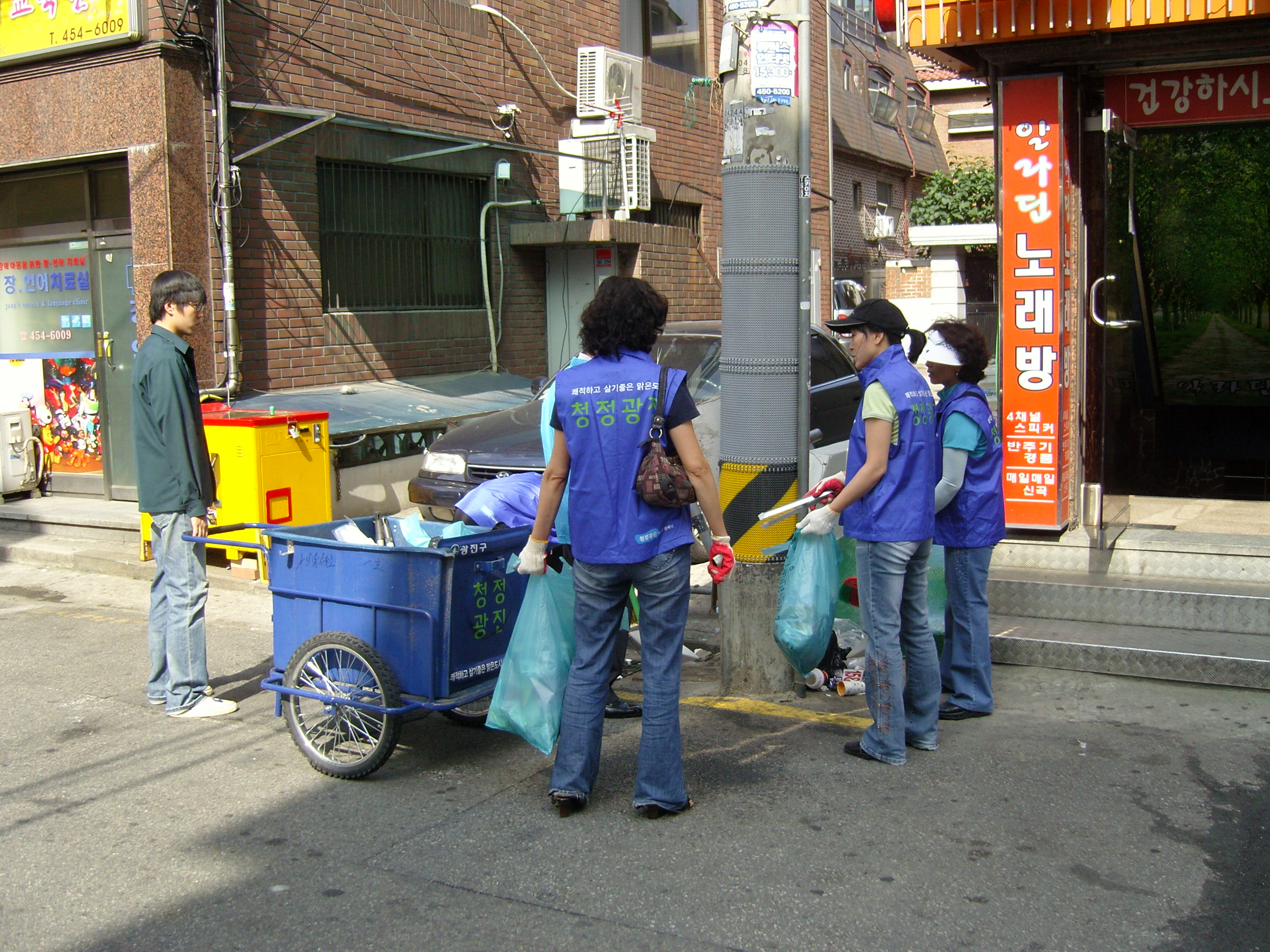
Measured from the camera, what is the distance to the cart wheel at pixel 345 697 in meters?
4.40

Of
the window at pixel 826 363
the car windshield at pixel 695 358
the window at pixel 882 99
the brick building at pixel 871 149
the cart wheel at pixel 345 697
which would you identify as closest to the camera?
the cart wheel at pixel 345 697

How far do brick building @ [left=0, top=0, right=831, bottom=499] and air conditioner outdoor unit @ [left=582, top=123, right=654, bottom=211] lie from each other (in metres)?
0.13

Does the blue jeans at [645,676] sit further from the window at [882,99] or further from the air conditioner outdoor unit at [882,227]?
the window at [882,99]

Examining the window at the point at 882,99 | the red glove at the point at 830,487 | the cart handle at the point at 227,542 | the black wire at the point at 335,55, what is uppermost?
the window at the point at 882,99

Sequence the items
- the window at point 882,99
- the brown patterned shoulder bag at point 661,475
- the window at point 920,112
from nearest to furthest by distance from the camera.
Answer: the brown patterned shoulder bag at point 661,475, the window at point 882,99, the window at point 920,112

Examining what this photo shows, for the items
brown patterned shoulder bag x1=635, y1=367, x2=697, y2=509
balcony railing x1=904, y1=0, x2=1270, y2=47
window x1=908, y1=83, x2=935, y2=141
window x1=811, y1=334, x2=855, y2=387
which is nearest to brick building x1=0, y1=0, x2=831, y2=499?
window x1=811, y1=334, x2=855, y2=387

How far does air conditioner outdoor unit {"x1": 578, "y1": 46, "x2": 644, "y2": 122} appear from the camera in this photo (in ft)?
41.7

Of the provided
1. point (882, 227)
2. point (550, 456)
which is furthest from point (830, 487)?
point (882, 227)

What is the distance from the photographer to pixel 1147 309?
1012 cm

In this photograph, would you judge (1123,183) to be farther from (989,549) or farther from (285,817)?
(285,817)

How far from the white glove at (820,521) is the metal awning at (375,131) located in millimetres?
6566

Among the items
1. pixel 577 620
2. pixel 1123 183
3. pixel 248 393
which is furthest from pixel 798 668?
pixel 248 393

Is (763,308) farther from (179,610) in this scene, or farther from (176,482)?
(179,610)

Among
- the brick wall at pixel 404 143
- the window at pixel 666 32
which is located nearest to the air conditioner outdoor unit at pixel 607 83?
the brick wall at pixel 404 143
